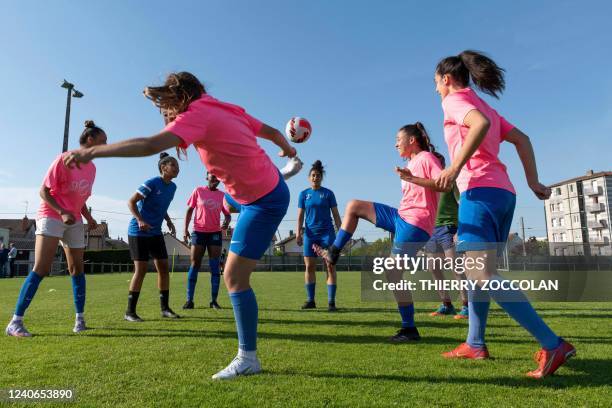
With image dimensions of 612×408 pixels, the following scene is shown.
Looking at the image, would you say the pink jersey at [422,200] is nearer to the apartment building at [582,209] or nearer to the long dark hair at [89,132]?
the long dark hair at [89,132]

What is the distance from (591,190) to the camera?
268 feet

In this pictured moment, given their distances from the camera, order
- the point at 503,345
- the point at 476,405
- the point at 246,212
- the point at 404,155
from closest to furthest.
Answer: the point at 476,405 → the point at 246,212 → the point at 503,345 → the point at 404,155

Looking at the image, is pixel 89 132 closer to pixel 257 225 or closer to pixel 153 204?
pixel 153 204

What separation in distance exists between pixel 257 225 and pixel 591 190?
96.7 meters

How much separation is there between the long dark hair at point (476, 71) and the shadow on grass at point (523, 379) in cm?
212

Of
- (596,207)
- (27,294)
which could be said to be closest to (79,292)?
(27,294)

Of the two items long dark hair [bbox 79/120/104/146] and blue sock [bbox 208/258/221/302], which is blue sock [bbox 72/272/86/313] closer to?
long dark hair [bbox 79/120/104/146]

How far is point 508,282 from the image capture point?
9.61ft

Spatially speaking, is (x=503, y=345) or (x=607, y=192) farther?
(x=607, y=192)

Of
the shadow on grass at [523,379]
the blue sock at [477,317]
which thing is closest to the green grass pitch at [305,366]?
the shadow on grass at [523,379]

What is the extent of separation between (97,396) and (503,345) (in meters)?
3.31

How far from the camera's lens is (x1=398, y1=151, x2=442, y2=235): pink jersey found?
4152mm

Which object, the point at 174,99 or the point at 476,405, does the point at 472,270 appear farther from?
the point at 174,99

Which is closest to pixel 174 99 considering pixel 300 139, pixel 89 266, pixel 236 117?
pixel 236 117
